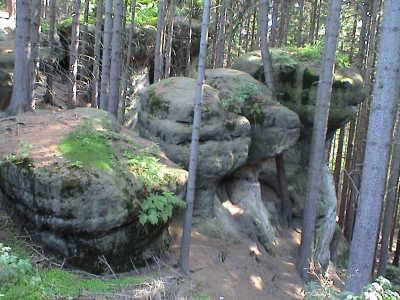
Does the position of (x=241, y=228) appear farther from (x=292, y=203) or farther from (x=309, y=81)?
(x=309, y=81)

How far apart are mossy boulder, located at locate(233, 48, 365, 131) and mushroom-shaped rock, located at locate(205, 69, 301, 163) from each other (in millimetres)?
1755

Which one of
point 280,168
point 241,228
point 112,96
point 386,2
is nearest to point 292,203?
point 280,168

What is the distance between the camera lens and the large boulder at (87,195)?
7.00m

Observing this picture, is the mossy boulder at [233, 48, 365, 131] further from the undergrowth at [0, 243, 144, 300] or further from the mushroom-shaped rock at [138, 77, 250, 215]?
the undergrowth at [0, 243, 144, 300]

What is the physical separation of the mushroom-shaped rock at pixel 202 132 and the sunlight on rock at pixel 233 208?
0.93 meters

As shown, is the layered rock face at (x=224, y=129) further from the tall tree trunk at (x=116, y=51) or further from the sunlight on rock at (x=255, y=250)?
the tall tree trunk at (x=116, y=51)

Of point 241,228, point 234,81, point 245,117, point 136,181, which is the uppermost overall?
point 234,81

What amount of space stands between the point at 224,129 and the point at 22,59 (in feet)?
17.3

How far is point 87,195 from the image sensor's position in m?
7.04

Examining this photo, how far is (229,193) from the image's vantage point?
12.8 metres

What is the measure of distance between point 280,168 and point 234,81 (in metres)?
3.54

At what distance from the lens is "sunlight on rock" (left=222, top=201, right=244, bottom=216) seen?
12227mm

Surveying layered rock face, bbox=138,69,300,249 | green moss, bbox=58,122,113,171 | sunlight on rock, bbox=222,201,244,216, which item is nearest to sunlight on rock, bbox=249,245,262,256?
layered rock face, bbox=138,69,300,249

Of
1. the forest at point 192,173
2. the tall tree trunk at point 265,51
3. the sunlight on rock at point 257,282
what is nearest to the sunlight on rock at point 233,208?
the forest at point 192,173
